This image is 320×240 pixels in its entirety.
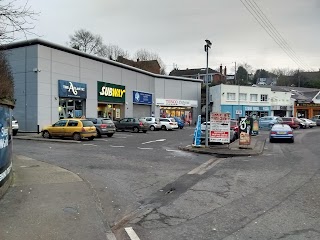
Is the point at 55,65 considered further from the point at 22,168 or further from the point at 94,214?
the point at 94,214

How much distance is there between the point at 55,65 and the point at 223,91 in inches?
1452

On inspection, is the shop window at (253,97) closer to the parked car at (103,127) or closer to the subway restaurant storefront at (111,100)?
the subway restaurant storefront at (111,100)

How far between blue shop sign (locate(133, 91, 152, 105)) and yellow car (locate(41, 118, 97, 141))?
22401 millimetres

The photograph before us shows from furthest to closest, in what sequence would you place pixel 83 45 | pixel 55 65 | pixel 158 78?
1. pixel 83 45
2. pixel 158 78
3. pixel 55 65

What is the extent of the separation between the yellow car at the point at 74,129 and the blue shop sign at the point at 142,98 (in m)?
22.4

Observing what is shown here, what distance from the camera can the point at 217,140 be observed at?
1998 cm

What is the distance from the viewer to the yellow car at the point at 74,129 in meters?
24.1

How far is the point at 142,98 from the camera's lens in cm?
4938

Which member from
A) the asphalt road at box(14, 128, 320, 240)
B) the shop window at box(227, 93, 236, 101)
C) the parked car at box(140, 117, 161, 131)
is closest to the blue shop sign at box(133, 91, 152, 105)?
the parked car at box(140, 117, 161, 131)

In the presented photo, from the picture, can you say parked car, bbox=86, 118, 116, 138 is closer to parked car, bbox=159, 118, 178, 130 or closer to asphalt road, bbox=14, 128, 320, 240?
asphalt road, bbox=14, 128, 320, 240

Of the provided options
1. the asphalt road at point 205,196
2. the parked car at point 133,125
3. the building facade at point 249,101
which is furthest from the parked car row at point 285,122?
the asphalt road at point 205,196

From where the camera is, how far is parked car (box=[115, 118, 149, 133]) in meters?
35.0

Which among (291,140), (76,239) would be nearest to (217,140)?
(291,140)

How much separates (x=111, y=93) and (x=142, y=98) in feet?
27.2
